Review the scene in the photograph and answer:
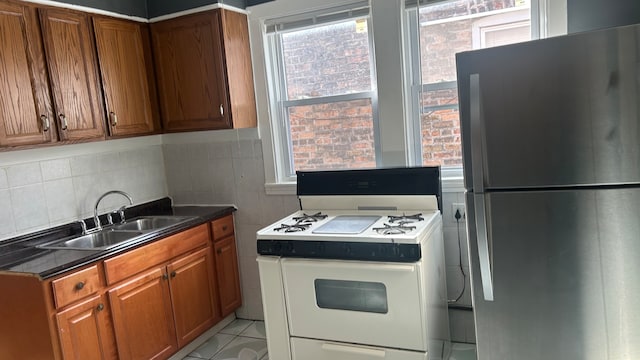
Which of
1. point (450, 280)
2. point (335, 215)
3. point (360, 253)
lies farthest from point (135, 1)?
point (450, 280)

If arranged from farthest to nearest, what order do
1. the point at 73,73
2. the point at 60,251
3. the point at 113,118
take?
1. the point at 113,118
2. the point at 73,73
3. the point at 60,251

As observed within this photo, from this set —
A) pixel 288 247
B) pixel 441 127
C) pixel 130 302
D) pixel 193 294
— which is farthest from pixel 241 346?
pixel 441 127

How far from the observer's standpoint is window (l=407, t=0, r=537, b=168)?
2646mm

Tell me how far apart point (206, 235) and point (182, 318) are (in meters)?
0.54

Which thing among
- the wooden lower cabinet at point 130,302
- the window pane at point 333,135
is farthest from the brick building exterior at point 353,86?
the wooden lower cabinet at point 130,302

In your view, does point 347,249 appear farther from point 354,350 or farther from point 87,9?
point 87,9

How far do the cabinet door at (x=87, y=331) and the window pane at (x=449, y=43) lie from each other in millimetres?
1990

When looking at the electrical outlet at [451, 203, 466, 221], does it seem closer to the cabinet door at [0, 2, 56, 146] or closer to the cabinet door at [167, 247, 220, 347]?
the cabinet door at [167, 247, 220, 347]

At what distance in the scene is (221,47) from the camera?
2998mm

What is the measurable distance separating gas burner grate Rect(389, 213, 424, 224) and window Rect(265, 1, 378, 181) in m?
0.58

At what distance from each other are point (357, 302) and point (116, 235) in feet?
5.34

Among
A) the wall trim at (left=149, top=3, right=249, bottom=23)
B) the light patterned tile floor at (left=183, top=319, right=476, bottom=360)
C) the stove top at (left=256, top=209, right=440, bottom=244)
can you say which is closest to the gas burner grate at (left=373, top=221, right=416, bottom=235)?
the stove top at (left=256, top=209, right=440, bottom=244)

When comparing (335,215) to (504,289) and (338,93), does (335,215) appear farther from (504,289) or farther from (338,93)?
(504,289)

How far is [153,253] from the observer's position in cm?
270
